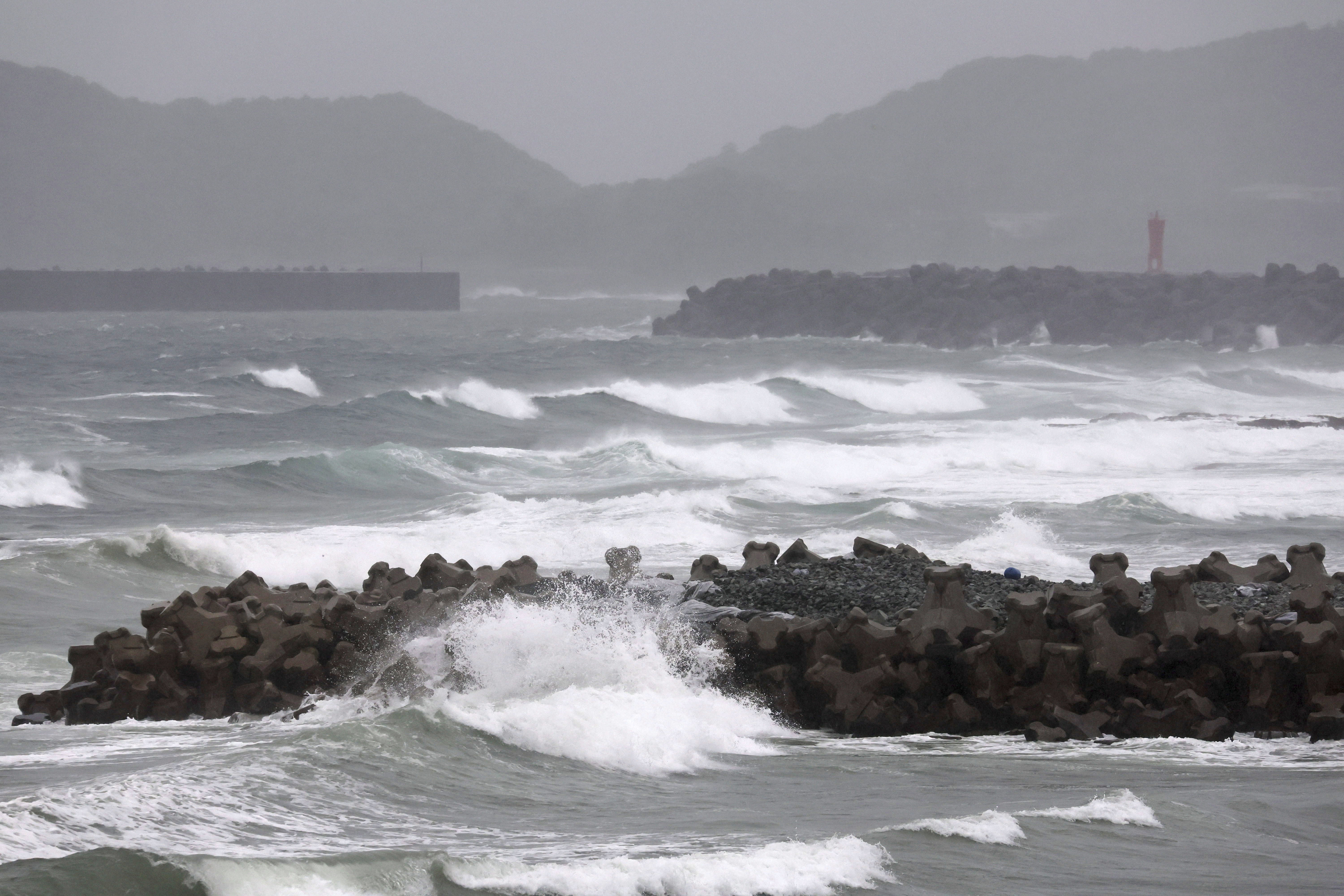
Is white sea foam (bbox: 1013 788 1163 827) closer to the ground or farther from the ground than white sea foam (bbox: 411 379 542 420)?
closer to the ground

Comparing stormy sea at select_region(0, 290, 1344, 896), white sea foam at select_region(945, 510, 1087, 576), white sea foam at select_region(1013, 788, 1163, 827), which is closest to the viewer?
stormy sea at select_region(0, 290, 1344, 896)

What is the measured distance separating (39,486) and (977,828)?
1825cm

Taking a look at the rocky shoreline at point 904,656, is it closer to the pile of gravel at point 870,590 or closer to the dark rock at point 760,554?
the pile of gravel at point 870,590

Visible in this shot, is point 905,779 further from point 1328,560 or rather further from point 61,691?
point 1328,560

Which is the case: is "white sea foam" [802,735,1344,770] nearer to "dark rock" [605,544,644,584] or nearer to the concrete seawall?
"dark rock" [605,544,644,584]

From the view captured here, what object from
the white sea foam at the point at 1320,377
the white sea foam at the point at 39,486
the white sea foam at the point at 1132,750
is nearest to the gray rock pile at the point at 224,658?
the white sea foam at the point at 1132,750

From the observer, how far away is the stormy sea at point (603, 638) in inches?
211

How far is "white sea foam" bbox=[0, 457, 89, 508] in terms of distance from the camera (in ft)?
67.3

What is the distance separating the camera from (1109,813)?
19.8 ft

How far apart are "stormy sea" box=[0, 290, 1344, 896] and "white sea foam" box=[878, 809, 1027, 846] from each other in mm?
19

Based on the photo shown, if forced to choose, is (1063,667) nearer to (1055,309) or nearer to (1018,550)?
(1018,550)

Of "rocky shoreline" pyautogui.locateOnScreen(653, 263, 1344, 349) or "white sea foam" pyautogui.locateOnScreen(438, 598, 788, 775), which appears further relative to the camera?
"rocky shoreline" pyautogui.locateOnScreen(653, 263, 1344, 349)

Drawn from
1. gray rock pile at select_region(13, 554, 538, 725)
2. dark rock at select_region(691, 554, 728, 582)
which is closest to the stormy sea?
gray rock pile at select_region(13, 554, 538, 725)

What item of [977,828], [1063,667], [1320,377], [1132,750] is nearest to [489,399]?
[1320,377]
